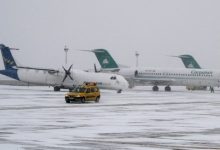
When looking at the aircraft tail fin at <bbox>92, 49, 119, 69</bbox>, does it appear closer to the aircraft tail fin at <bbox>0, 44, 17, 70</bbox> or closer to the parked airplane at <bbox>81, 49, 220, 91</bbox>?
the parked airplane at <bbox>81, 49, 220, 91</bbox>

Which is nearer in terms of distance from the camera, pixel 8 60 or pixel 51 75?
pixel 51 75

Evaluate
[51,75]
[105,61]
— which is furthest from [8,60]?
[105,61]

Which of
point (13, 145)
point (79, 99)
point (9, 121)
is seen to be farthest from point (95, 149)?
point (79, 99)

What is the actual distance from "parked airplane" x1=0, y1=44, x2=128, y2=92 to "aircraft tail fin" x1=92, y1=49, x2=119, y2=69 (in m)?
21.7

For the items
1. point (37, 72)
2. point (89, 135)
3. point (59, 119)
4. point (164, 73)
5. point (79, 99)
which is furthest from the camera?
point (164, 73)

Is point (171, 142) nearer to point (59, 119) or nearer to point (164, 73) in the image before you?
point (59, 119)

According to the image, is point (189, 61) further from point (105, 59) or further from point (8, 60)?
point (8, 60)

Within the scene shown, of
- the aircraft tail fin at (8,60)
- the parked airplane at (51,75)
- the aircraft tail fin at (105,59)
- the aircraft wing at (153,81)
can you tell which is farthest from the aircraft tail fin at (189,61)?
the aircraft tail fin at (8,60)

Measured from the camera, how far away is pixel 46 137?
751 inches

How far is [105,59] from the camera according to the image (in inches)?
3893

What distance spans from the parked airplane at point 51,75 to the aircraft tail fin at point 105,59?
2166cm

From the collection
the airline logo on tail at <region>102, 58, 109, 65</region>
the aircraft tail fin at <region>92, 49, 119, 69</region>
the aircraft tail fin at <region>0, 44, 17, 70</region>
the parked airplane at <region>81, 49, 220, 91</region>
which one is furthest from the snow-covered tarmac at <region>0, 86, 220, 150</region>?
the airline logo on tail at <region>102, 58, 109, 65</region>

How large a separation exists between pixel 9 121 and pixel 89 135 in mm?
6914

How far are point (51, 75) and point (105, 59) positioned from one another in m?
22.7
